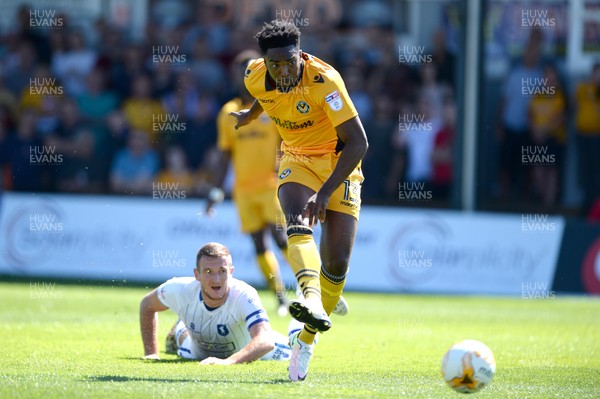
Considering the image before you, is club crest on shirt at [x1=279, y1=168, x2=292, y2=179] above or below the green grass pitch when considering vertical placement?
above

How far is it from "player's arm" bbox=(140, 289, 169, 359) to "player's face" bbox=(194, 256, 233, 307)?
51 cm

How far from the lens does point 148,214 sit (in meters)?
17.7

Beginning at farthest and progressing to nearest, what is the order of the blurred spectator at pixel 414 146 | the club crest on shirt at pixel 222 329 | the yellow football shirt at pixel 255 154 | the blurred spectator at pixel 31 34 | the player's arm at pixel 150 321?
the blurred spectator at pixel 31 34 → the blurred spectator at pixel 414 146 → the yellow football shirt at pixel 255 154 → the player's arm at pixel 150 321 → the club crest on shirt at pixel 222 329

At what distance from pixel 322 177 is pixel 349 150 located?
1.84 ft

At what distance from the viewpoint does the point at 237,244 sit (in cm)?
1742

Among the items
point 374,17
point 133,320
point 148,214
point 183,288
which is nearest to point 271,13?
point 374,17

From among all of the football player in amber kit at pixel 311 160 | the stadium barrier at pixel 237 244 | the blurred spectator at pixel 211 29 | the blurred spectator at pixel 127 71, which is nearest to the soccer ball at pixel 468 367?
the football player in amber kit at pixel 311 160

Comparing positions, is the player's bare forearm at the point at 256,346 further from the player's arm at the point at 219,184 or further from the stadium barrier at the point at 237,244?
Answer: the stadium barrier at the point at 237,244

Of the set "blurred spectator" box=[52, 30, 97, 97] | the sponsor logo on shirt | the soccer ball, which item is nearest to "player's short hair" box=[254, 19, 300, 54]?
the sponsor logo on shirt

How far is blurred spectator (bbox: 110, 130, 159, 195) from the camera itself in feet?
62.0

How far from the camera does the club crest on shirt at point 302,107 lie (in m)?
7.92

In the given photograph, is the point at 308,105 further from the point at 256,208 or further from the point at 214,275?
the point at 256,208

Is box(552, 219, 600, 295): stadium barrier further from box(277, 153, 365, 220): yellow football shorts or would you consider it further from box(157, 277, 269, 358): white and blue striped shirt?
box(277, 153, 365, 220): yellow football shorts

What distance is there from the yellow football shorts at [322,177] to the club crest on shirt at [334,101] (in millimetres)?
608
